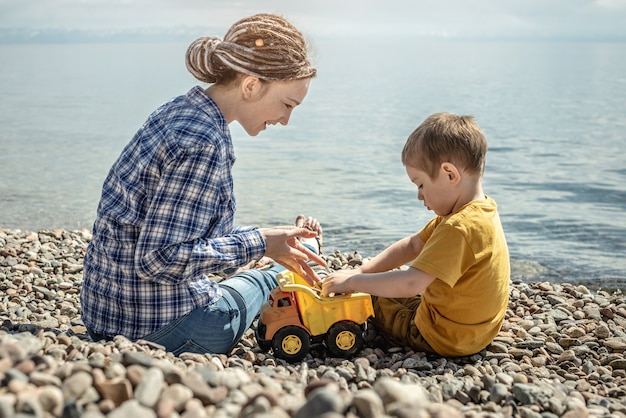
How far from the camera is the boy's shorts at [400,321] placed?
443 cm

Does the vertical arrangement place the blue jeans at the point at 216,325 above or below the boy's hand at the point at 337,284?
below

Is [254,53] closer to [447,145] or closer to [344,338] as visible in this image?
[447,145]

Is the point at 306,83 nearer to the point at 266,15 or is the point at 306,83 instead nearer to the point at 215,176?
the point at 266,15

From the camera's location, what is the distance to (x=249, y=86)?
13.5ft

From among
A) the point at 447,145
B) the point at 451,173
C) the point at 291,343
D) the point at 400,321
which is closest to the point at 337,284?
the point at 291,343

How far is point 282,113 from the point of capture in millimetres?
4250

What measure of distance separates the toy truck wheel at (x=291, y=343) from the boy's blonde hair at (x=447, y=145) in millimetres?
1168

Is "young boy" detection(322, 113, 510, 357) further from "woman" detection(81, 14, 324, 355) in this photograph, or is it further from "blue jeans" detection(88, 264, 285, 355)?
"woman" detection(81, 14, 324, 355)

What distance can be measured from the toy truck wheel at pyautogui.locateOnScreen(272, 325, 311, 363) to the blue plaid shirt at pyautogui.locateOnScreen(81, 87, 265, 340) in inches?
18.2

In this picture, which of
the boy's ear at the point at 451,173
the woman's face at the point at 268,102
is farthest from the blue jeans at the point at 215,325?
the boy's ear at the point at 451,173

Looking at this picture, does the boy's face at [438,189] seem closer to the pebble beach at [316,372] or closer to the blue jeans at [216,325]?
the pebble beach at [316,372]

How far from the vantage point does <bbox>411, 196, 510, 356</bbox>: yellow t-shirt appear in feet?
13.1

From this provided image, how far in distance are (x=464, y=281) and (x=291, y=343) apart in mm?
1039

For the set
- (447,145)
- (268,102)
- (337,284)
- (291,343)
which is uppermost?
(268,102)
